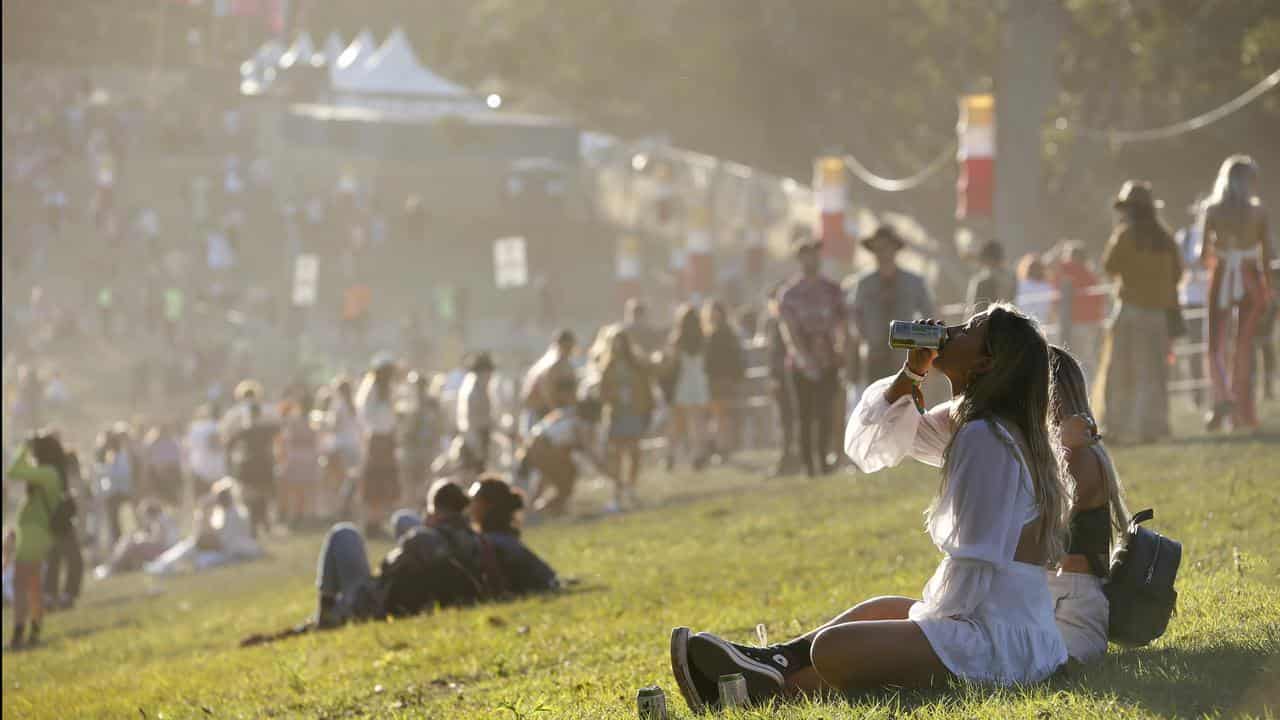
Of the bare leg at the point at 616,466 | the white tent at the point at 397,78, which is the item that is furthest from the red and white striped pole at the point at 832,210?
the white tent at the point at 397,78

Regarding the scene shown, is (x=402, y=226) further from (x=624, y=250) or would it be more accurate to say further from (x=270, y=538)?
(x=270, y=538)

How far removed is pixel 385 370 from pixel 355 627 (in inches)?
372

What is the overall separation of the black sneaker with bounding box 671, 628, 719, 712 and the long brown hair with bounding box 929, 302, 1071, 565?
98 cm

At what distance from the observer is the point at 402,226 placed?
206 ft

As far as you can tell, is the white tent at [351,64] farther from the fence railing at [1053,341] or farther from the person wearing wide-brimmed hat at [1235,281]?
the person wearing wide-brimmed hat at [1235,281]

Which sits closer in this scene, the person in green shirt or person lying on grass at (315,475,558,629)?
person lying on grass at (315,475,558,629)

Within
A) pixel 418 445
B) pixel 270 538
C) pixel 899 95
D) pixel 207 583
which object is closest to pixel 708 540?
pixel 207 583

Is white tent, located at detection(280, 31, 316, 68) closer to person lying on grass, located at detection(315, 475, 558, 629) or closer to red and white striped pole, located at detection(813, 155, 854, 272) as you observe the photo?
red and white striped pole, located at detection(813, 155, 854, 272)

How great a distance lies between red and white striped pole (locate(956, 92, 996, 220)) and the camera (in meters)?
21.2

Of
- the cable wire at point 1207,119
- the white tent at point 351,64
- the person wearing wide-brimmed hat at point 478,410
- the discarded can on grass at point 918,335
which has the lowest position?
the person wearing wide-brimmed hat at point 478,410

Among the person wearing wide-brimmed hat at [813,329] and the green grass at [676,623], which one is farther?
the person wearing wide-brimmed hat at [813,329]

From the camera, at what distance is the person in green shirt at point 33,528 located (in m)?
16.6

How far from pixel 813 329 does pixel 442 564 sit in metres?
5.21

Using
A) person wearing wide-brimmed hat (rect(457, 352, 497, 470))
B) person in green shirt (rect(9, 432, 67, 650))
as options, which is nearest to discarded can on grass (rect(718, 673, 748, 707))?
person in green shirt (rect(9, 432, 67, 650))
